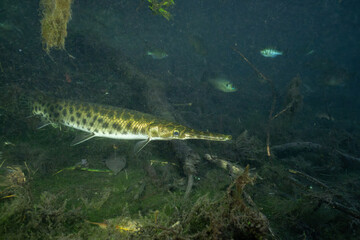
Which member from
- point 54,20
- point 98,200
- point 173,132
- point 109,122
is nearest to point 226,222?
point 98,200

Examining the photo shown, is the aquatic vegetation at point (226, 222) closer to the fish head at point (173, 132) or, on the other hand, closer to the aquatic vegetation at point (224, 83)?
the fish head at point (173, 132)

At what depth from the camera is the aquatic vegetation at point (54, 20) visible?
5.94 m

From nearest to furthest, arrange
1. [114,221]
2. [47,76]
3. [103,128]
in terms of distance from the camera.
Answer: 1. [114,221]
2. [103,128]
3. [47,76]

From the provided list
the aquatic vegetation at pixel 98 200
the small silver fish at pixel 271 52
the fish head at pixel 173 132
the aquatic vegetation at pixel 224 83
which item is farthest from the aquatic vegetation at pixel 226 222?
the small silver fish at pixel 271 52

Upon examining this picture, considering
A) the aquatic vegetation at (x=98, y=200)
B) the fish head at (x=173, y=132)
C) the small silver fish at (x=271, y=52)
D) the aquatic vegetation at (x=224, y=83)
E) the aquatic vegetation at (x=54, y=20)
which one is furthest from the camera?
the small silver fish at (x=271, y=52)

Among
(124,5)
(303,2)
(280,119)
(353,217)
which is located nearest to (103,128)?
(353,217)

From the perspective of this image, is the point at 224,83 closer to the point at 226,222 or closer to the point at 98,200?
the point at 98,200

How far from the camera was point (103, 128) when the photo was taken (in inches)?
204

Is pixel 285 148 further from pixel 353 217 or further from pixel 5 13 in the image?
pixel 5 13

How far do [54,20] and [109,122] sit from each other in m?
4.22

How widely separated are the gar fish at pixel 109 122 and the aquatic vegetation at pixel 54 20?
212 cm

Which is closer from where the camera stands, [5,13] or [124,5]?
[5,13]

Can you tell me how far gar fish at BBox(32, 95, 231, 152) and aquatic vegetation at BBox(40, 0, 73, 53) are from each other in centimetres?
212

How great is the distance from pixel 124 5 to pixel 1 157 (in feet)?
97.1
